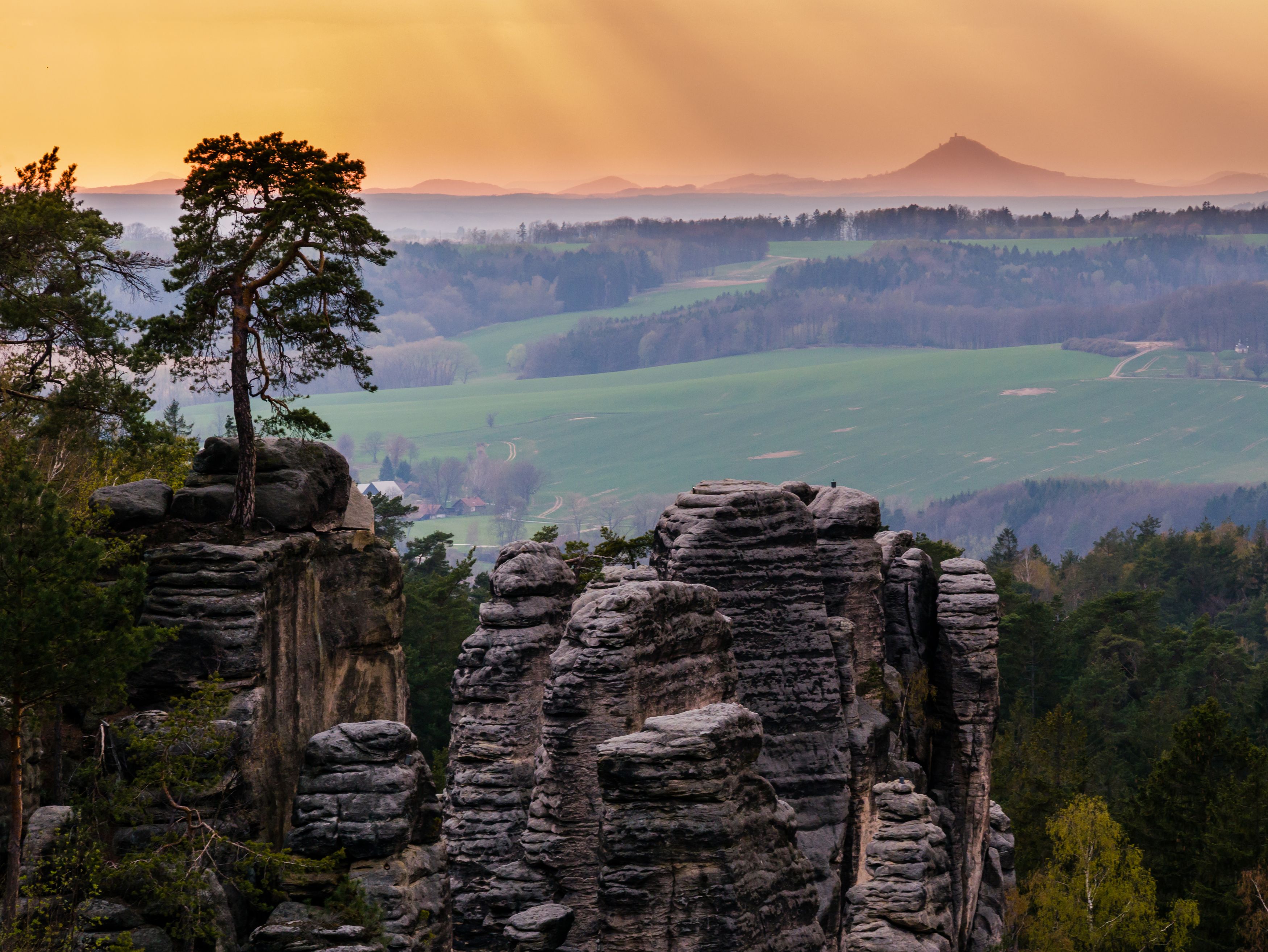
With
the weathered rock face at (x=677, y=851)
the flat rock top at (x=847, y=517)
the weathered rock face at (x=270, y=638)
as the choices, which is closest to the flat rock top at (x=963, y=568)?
the flat rock top at (x=847, y=517)

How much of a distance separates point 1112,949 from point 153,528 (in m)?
40.9

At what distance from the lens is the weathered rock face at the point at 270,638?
29203 mm

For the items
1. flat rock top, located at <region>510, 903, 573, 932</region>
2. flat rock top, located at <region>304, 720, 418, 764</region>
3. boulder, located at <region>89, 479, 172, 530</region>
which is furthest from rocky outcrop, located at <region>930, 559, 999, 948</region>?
boulder, located at <region>89, 479, 172, 530</region>

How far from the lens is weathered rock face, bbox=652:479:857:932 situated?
130ft

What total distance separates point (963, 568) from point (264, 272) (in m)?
31.4

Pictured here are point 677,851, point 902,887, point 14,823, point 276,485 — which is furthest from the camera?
point 902,887

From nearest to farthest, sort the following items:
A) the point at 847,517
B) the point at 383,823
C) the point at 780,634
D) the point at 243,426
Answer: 1. the point at 383,823
2. the point at 243,426
3. the point at 780,634
4. the point at 847,517

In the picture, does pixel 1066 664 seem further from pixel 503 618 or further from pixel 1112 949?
pixel 503 618

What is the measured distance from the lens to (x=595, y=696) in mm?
30484

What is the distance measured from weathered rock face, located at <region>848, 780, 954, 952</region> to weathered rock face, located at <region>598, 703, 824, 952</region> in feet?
24.7

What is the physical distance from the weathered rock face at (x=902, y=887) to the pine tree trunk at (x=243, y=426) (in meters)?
16.8

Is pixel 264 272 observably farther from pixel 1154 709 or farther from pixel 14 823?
pixel 1154 709

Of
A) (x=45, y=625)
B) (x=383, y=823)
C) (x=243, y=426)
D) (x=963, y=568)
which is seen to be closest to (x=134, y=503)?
(x=243, y=426)

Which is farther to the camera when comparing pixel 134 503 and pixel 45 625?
pixel 134 503
